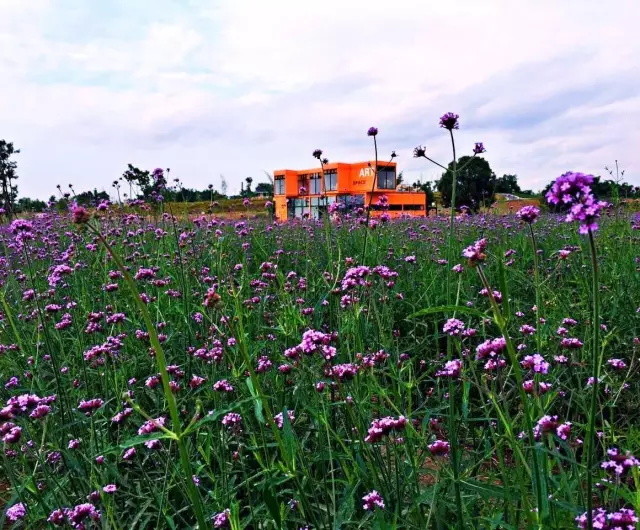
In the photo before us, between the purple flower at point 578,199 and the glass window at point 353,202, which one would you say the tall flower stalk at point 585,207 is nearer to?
the purple flower at point 578,199

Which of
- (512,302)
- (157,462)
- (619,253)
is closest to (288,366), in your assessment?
(157,462)

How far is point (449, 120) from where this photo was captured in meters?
2.67

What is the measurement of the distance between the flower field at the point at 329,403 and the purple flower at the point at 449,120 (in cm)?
58

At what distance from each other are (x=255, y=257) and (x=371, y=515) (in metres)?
4.60

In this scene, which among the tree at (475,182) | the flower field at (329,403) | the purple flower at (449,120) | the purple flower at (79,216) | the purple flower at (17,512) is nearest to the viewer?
the purple flower at (79,216)

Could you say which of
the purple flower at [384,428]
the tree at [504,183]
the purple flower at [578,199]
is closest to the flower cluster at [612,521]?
the purple flower at [384,428]

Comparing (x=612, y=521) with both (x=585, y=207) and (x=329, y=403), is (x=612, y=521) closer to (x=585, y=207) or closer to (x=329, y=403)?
(x=585, y=207)

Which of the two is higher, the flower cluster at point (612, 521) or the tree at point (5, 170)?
the tree at point (5, 170)

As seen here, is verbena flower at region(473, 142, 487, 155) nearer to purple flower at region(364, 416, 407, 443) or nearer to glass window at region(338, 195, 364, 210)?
purple flower at region(364, 416, 407, 443)

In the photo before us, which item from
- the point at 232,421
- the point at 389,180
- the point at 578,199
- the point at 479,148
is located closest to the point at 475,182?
the point at 479,148

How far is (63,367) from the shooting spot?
3383mm

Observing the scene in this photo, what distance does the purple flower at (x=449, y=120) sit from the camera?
266 centimetres

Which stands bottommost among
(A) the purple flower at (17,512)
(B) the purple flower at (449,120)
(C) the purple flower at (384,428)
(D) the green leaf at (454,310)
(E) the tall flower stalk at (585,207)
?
(A) the purple flower at (17,512)

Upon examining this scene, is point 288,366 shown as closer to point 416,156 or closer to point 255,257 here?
point 416,156
